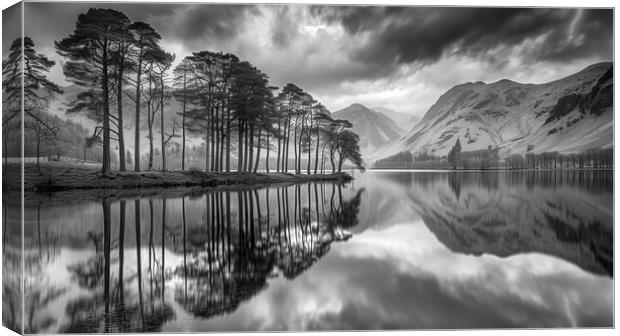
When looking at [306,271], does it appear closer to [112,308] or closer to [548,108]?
[112,308]

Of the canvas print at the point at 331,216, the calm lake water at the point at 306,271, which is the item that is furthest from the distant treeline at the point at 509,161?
the calm lake water at the point at 306,271

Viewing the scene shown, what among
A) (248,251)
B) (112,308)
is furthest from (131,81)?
(112,308)

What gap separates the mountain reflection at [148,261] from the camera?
4285mm

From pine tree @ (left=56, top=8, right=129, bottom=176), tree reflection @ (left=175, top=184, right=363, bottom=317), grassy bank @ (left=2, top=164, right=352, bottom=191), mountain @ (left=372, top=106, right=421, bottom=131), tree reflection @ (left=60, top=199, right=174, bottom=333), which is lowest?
tree reflection @ (left=60, top=199, right=174, bottom=333)

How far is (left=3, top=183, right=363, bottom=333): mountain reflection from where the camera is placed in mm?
4285

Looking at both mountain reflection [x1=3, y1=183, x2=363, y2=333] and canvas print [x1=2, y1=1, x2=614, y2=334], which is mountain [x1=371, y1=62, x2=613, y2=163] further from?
mountain reflection [x1=3, y1=183, x2=363, y2=333]

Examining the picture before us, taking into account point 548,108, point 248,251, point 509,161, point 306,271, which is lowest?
point 306,271

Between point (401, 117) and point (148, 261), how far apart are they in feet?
25.0

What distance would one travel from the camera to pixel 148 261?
18.4 ft

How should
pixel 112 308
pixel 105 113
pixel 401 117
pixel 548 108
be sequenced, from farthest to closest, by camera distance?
pixel 105 113
pixel 401 117
pixel 548 108
pixel 112 308

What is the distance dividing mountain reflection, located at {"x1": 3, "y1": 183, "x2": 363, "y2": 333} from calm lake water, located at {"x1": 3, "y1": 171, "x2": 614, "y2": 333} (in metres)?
0.02

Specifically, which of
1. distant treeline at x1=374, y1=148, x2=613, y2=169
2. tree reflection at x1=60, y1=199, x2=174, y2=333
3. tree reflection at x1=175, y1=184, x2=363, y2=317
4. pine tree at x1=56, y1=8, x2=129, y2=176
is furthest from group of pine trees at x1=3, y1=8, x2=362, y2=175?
distant treeline at x1=374, y1=148, x2=613, y2=169

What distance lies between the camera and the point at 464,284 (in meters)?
5.08

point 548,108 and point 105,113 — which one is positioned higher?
point 105,113
